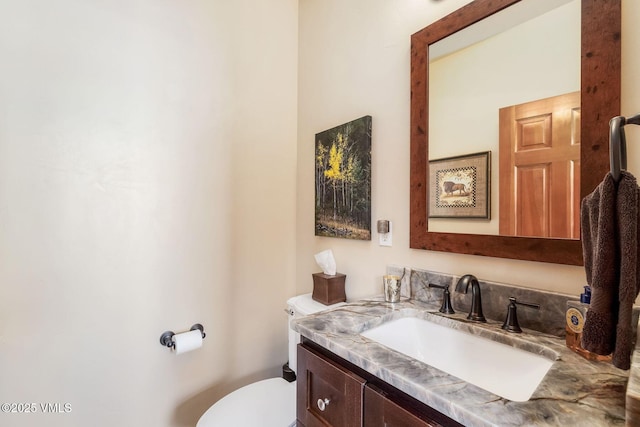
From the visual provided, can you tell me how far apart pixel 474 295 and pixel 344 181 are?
0.84 meters

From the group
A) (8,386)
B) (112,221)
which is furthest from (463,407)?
(8,386)

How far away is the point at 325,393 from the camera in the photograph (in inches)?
32.7

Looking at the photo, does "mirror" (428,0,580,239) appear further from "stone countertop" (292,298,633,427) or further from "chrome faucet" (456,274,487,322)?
"stone countertop" (292,298,633,427)

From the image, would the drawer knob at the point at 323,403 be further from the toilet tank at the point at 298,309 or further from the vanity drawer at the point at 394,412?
the toilet tank at the point at 298,309

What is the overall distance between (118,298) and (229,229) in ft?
2.00

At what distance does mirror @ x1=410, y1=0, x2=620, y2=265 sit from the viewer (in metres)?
0.77

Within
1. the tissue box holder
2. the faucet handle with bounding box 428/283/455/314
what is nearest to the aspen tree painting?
the tissue box holder

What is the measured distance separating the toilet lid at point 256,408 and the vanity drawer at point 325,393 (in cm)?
39

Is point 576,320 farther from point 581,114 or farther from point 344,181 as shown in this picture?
point 344,181

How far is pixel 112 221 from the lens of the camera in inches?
52.7

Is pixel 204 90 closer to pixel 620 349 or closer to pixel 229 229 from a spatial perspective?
pixel 229 229

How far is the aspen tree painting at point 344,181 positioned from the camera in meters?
1.43

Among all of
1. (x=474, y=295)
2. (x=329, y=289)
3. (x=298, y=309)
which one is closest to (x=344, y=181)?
(x=329, y=289)

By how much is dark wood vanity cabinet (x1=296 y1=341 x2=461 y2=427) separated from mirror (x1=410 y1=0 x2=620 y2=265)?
0.60m
